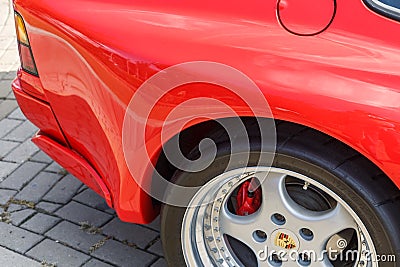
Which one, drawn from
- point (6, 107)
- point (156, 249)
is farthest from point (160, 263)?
point (6, 107)

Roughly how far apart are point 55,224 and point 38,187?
398mm

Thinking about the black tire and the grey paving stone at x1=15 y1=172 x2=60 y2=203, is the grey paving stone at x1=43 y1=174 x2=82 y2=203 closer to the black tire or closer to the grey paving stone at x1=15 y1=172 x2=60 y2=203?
the grey paving stone at x1=15 y1=172 x2=60 y2=203

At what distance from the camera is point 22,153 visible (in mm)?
3918

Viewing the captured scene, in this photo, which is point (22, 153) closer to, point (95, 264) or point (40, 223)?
point (40, 223)

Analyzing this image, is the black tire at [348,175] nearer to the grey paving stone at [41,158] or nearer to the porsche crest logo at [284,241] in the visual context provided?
the porsche crest logo at [284,241]

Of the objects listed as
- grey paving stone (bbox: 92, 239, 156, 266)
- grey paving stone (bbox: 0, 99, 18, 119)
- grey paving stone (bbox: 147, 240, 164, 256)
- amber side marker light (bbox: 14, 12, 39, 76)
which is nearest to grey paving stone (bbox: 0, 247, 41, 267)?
grey paving stone (bbox: 92, 239, 156, 266)

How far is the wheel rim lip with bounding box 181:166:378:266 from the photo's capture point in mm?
2109

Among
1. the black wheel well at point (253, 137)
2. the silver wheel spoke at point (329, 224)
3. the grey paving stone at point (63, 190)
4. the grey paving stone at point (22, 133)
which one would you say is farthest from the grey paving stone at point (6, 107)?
the silver wheel spoke at point (329, 224)

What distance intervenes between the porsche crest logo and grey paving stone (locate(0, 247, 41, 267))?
4.26 feet

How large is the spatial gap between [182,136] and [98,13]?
23.6 inches

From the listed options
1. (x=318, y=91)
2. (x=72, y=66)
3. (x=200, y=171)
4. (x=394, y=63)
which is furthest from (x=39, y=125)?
(x=394, y=63)

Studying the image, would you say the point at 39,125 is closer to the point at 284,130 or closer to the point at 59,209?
the point at 59,209

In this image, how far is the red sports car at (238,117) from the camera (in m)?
1.97

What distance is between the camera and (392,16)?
1.97m
